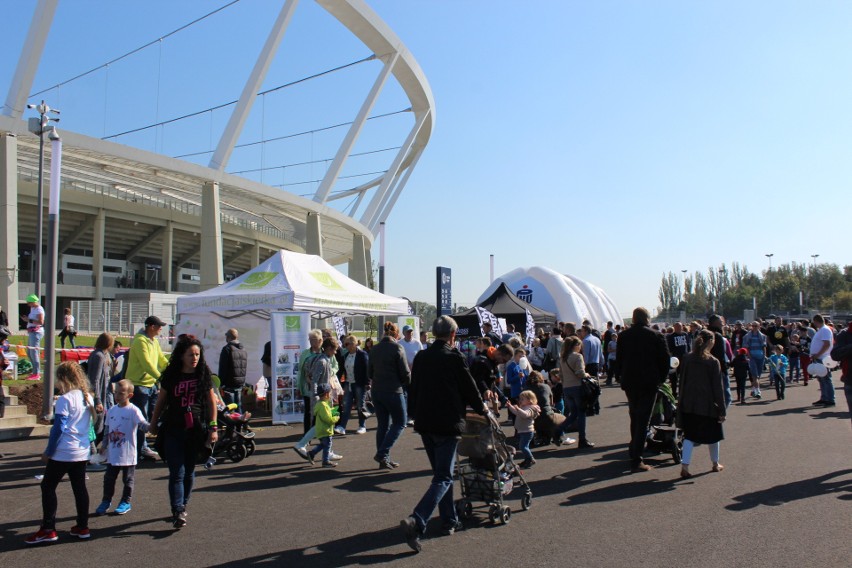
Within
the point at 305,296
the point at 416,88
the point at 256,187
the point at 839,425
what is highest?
the point at 416,88

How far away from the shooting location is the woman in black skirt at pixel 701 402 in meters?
7.17

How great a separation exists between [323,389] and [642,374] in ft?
12.9

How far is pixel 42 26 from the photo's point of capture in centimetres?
2288

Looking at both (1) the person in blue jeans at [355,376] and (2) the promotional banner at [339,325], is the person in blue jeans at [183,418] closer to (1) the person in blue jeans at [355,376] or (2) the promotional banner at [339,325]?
(1) the person in blue jeans at [355,376]

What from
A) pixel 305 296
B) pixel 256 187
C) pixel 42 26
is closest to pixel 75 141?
pixel 42 26

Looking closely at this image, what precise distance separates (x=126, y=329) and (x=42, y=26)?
47.5 feet

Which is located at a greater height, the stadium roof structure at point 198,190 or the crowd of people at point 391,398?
the stadium roof structure at point 198,190

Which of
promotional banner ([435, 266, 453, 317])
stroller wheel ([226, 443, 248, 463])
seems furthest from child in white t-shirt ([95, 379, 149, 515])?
promotional banner ([435, 266, 453, 317])

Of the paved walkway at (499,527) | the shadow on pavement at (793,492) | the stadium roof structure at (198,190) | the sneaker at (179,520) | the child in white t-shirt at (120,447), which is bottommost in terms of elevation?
the shadow on pavement at (793,492)

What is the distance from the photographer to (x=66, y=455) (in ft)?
16.9

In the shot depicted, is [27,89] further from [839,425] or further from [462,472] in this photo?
[839,425]

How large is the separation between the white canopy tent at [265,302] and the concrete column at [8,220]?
36.6 ft

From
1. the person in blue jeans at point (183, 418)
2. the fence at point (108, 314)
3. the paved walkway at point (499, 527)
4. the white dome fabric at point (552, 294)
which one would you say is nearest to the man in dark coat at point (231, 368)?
the paved walkway at point (499, 527)

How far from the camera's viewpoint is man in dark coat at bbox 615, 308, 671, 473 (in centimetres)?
766
